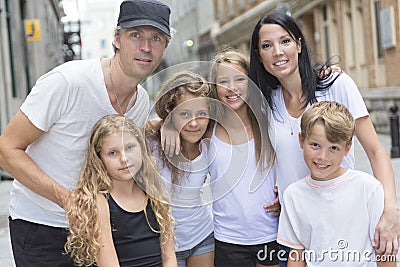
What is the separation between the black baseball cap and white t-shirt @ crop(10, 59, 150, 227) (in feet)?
0.82

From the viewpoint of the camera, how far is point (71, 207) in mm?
2768

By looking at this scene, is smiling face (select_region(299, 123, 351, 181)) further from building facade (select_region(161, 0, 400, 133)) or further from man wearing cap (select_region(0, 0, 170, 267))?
building facade (select_region(161, 0, 400, 133))

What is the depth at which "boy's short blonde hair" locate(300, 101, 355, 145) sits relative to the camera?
2.93 meters

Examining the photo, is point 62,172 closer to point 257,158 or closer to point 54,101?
point 54,101

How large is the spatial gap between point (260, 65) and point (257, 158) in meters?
0.49

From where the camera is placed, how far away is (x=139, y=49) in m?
2.87

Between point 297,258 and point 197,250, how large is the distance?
2.05 ft

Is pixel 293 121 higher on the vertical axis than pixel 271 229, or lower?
higher

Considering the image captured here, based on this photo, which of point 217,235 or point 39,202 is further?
point 217,235

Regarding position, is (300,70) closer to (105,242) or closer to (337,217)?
(337,217)

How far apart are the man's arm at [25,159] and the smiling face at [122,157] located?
0.90 feet

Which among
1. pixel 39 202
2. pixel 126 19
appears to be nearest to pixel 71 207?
pixel 39 202

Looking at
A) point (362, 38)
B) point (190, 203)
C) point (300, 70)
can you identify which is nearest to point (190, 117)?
point (190, 203)

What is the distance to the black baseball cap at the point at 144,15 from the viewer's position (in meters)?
2.84
